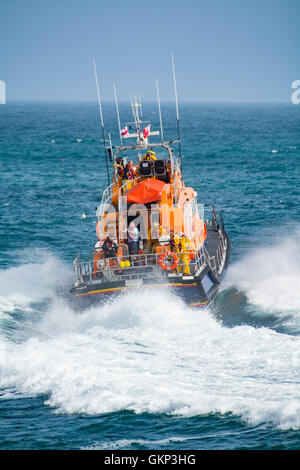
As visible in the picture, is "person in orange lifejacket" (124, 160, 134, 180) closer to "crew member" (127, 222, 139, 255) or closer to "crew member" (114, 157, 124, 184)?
"crew member" (114, 157, 124, 184)

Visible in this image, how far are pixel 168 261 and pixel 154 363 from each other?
11.5 feet

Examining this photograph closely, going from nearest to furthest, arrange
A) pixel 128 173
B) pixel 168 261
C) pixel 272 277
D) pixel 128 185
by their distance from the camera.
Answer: pixel 168 261, pixel 128 185, pixel 128 173, pixel 272 277

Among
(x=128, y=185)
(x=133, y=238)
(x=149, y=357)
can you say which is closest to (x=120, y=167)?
(x=128, y=185)

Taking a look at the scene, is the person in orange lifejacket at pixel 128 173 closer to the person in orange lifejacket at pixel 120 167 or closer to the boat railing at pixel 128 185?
the person in orange lifejacket at pixel 120 167

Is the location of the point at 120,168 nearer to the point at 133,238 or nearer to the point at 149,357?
the point at 133,238

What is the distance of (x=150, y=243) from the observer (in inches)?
648

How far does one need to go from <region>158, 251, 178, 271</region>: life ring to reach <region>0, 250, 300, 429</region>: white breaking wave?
2.79 feet

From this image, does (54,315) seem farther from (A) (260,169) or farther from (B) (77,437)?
(A) (260,169)

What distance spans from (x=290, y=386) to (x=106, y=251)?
22.8ft

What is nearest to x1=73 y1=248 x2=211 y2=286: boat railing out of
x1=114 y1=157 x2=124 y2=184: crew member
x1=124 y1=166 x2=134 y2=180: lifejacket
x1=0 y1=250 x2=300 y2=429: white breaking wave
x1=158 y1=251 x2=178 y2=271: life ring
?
x1=158 y1=251 x2=178 y2=271: life ring

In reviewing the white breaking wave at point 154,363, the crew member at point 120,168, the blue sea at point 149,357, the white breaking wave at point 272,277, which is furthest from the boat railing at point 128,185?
the white breaking wave at point 272,277

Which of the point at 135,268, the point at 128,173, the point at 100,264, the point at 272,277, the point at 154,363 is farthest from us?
the point at 272,277

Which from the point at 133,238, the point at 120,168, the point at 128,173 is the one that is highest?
the point at 120,168

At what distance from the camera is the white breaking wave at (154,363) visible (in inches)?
395
